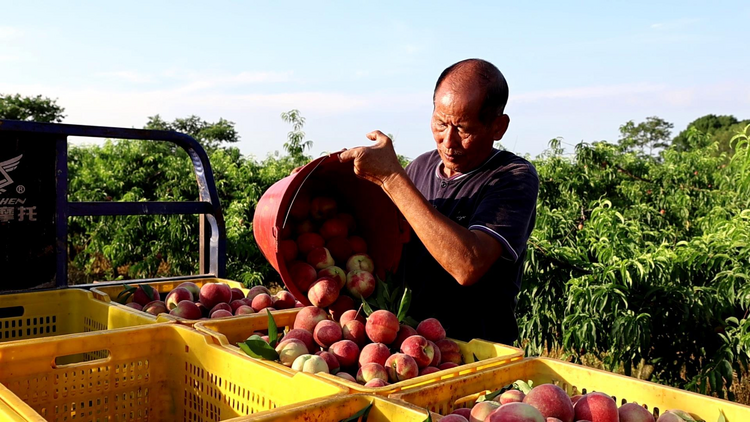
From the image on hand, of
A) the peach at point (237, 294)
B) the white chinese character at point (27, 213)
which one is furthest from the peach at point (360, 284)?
the white chinese character at point (27, 213)

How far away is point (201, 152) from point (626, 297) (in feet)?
7.55

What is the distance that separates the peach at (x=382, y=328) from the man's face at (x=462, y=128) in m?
0.65

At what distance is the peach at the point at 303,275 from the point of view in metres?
1.93

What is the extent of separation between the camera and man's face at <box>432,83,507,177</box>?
2.02 meters

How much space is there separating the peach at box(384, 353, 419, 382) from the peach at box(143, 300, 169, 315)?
1.05m

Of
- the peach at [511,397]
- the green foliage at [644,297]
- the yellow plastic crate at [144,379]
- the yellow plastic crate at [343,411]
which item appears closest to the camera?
the yellow plastic crate at [343,411]

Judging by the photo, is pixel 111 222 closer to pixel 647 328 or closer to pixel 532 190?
pixel 647 328

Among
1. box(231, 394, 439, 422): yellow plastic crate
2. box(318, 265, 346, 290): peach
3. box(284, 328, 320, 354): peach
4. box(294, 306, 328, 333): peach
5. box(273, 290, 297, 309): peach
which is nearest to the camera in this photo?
box(231, 394, 439, 422): yellow plastic crate

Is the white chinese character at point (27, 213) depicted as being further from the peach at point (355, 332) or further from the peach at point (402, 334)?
the peach at point (402, 334)

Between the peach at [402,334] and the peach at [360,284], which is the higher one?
the peach at [360,284]

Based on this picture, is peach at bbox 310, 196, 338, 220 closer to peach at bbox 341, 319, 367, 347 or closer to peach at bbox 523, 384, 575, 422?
peach at bbox 341, 319, 367, 347

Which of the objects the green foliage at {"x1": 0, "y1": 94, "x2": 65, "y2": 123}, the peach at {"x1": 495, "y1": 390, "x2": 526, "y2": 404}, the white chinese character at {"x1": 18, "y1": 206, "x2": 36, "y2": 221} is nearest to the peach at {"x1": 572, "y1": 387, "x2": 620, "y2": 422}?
the peach at {"x1": 495, "y1": 390, "x2": 526, "y2": 404}

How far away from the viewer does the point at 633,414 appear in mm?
1305

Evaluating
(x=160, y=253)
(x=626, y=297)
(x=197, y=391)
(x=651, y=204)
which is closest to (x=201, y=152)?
(x=197, y=391)
